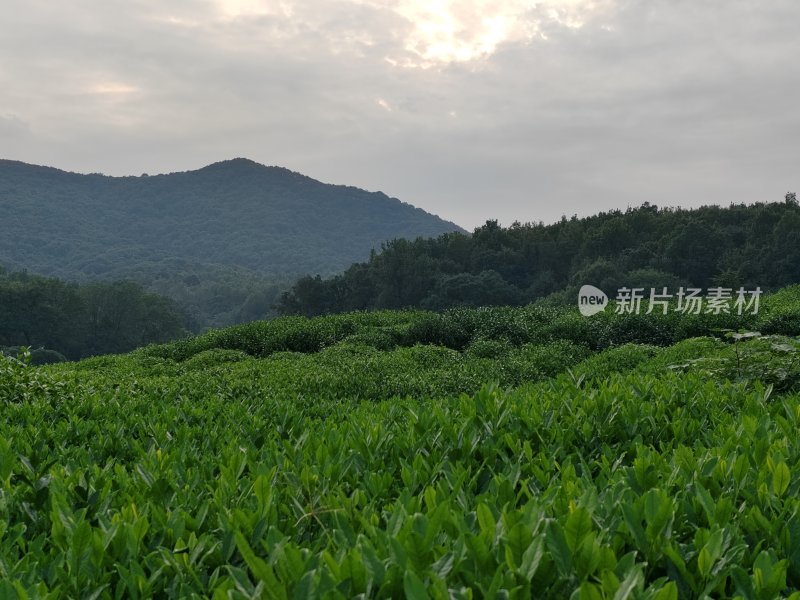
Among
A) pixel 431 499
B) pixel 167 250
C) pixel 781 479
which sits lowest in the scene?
pixel 431 499

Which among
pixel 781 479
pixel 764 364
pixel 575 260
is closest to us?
pixel 781 479

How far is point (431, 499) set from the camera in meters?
2.17

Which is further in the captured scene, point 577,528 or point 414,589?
point 577,528

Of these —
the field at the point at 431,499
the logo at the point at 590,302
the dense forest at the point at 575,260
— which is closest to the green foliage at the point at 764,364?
the field at the point at 431,499

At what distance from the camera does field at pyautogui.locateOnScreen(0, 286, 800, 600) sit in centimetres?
168

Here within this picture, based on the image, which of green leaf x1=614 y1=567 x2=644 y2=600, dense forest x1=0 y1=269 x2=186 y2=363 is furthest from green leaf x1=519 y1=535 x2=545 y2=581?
dense forest x1=0 y1=269 x2=186 y2=363

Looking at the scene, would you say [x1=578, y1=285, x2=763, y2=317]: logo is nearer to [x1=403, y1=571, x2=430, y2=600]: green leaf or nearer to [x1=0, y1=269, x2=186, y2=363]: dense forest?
[x1=403, y1=571, x2=430, y2=600]: green leaf

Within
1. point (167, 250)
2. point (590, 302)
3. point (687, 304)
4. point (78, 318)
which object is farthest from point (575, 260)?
point (167, 250)

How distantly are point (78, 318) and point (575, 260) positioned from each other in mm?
50167

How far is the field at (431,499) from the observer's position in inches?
66.3

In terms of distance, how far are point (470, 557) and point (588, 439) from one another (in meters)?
2.03

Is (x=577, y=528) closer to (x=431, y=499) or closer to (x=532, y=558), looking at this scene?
(x=532, y=558)

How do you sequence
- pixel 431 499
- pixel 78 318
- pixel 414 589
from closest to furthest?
pixel 414 589, pixel 431 499, pixel 78 318

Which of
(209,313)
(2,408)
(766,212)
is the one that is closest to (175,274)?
(209,313)
